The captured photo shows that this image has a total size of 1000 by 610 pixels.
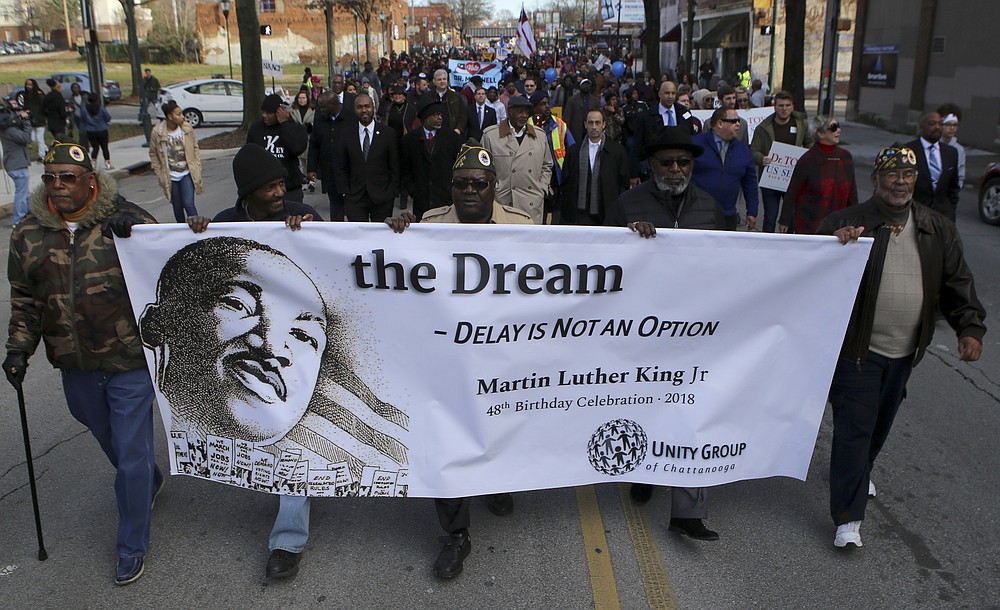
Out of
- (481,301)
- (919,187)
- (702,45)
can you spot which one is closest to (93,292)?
(481,301)

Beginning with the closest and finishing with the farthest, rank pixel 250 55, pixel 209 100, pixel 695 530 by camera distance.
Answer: pixel 695 530 → pixel 250 55 → pixel 209 100

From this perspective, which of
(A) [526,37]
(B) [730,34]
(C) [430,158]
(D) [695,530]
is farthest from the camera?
(B) [730,34]

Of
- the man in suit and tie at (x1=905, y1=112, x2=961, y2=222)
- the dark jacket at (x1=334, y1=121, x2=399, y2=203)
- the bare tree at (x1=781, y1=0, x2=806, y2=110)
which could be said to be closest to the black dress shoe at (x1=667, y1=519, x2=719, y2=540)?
the man in suit and tie at (x1=905, y1=112, x2=961, y2=222)

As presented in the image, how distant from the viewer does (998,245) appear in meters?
11.3

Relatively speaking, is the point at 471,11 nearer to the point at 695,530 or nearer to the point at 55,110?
the point at 55,110

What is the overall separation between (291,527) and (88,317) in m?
1.32

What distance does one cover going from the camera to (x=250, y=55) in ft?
81.1

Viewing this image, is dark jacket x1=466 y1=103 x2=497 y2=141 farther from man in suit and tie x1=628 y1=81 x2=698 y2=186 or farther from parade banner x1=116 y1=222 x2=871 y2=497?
parade banner x1=116 y1=222 x2=871 y2=497

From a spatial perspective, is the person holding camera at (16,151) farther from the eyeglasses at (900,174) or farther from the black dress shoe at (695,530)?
the eyeglasses at (900,174)

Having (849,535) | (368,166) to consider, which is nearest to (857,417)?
(849,535)

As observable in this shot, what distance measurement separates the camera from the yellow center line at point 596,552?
3871 millimetres

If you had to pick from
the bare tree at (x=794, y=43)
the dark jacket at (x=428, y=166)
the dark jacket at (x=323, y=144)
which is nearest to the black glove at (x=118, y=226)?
the dark jacket at (x=428, y=166)

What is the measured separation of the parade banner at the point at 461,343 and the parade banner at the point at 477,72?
2056 cm

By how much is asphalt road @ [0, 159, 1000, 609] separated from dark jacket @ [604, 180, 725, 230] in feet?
4.88
